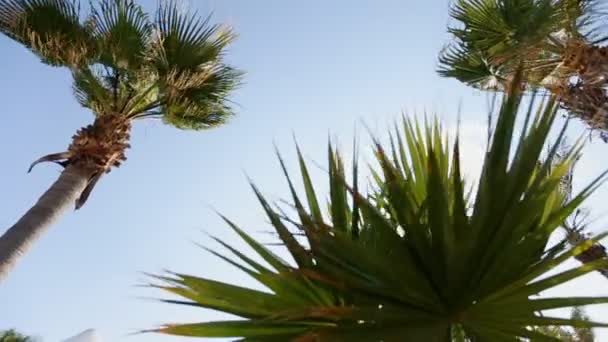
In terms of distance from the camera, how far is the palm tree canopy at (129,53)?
261 inches

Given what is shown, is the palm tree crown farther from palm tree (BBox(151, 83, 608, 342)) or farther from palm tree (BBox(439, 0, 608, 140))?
palm tree (BBox(151, 83, 608, 342))

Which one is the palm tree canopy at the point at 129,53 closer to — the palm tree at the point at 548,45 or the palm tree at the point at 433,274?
the palm tree at the point at 548,45

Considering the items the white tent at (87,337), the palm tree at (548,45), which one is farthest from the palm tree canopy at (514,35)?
the white tent at (87,337)

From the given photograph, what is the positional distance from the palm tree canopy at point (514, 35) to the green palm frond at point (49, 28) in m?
4.45

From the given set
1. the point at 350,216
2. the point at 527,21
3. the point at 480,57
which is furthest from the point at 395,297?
the point at 480,57

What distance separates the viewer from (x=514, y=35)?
588cm

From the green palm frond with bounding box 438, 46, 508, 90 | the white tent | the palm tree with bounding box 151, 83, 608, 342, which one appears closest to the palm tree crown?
the green palm frond with bounding box 438, 46, 508, 90

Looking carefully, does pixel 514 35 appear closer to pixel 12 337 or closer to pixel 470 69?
pixel 470 69

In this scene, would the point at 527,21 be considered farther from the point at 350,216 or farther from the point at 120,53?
the point at 120,53

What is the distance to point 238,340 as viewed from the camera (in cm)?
222

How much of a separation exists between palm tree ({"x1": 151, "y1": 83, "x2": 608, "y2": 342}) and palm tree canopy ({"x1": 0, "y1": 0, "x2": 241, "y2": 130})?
Result: 204 inches

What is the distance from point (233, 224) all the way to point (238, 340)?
1.67 feet

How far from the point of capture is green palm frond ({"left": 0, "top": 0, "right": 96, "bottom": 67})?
6508 mm

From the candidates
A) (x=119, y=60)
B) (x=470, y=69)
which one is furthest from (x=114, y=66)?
(x=470, y=69)
